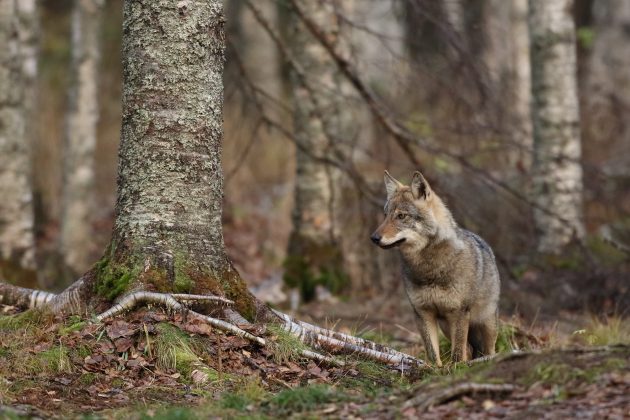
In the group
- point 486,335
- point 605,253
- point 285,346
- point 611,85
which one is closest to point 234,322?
point 285,346

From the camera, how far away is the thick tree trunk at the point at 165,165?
740cm

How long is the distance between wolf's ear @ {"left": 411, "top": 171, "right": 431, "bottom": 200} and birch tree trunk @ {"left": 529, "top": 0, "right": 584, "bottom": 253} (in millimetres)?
5999

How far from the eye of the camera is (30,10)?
15.4m

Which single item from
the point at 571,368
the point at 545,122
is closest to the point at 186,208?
the point at 571,368

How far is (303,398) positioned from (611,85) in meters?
19.6

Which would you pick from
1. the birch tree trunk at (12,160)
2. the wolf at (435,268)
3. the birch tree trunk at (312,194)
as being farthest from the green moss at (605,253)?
the birch tree trunk at (12,160)

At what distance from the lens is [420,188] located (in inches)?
322

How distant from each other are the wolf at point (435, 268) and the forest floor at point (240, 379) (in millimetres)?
730

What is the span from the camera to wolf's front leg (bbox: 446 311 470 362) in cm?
802

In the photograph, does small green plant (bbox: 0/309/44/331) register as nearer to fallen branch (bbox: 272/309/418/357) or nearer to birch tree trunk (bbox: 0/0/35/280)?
fallen branch (bbox: 272/309/418/357)

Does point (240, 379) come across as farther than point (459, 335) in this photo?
No

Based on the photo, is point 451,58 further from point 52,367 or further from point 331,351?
point 52,367

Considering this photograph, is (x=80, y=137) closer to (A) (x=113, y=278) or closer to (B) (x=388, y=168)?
(B) (x=388, y=168)

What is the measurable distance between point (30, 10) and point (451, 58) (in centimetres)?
716
